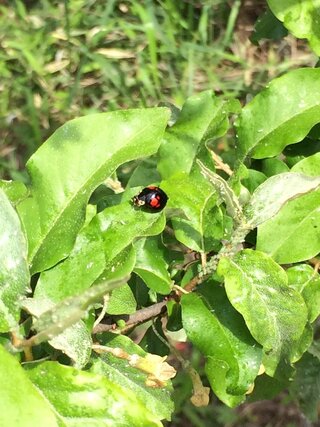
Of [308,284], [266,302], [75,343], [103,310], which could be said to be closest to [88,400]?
[75,343]

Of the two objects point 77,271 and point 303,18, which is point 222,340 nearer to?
point 77,271

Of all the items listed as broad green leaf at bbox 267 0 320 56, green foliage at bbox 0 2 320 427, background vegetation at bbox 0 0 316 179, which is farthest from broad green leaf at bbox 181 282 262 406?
background vegetation at bbox 0 0 316 179

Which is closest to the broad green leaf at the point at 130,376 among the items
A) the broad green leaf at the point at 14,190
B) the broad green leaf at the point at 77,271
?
the broad green leaf at the point at 77,271

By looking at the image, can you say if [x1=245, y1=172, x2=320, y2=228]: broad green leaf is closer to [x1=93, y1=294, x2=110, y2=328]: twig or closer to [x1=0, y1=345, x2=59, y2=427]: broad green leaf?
A: [x1=93, y1=294, x2=110, y2=328]: twig

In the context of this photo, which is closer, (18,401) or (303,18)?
(18,401)

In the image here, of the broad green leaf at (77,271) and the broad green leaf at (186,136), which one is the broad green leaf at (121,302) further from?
the broad green leaf at (186,136)
